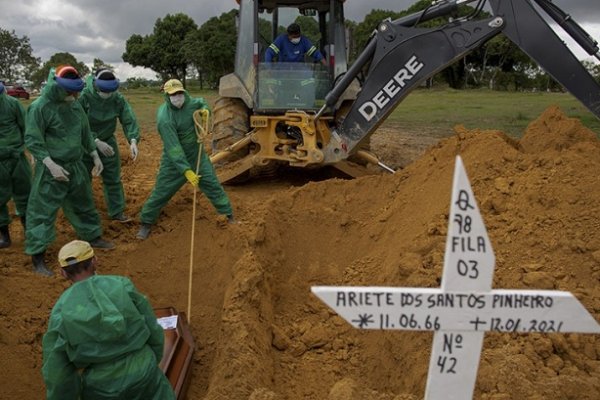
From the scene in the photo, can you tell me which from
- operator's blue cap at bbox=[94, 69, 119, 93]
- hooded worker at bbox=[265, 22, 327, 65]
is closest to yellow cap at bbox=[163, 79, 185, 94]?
operator's blue cap at bbox=[94, 69, 119, 93]

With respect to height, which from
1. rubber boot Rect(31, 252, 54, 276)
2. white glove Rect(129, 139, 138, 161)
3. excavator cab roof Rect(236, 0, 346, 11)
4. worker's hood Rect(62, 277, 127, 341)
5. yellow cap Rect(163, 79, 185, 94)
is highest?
excavator cab roof Rect(236, 0, 346, 11)

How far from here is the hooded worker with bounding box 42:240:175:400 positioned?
2.88 meters

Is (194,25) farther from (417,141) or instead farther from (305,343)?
(305,343)

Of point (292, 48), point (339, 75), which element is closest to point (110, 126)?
point (292, 48)

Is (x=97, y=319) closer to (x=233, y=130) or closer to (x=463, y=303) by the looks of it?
(x=463, y=303)

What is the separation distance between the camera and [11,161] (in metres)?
5.91

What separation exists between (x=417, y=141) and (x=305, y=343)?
8.75 metres

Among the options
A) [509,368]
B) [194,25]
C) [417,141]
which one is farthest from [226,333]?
[194,25]

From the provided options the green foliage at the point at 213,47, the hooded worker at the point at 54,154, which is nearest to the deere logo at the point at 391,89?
the hooded worker at the point at 54,154

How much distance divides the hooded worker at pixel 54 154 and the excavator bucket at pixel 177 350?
1679 millimetres

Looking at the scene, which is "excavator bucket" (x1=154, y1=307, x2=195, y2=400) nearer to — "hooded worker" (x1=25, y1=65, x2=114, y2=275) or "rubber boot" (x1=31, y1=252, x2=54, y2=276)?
"rubber boot" (x1=31, y1=252, x2=54, y2=276)

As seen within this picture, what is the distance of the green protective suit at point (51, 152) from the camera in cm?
516

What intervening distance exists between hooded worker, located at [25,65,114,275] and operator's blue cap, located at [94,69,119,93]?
1.80 ft

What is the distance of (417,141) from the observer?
1239cm
